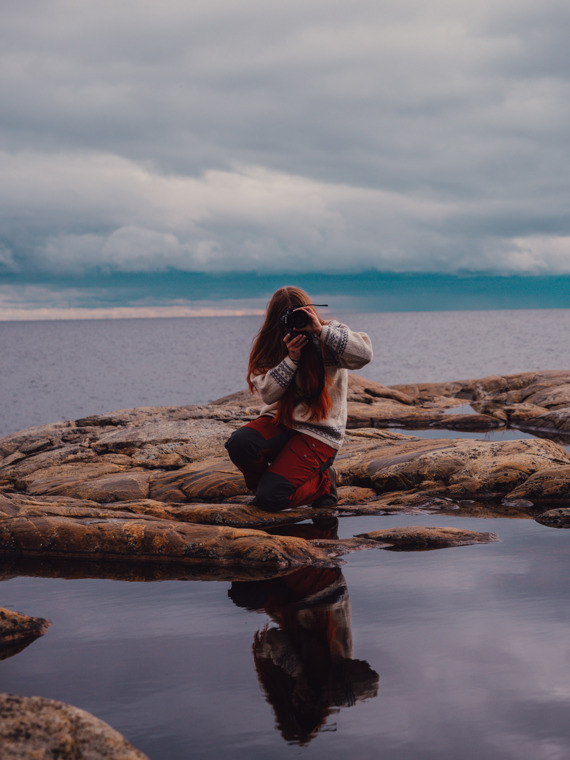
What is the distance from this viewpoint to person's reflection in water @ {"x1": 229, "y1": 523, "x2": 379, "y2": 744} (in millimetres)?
3535

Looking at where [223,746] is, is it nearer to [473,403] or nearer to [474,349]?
[473,403]

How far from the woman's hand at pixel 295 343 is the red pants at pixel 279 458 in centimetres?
97

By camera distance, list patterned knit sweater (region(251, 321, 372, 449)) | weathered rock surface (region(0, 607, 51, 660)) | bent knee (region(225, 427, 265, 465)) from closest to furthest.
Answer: weathered rock surface (region(0, 607, 51, 660)) → patterned knit sweater (region(251, 321, 372, 449)) → bent knee (region(225, 427, 265, 465))

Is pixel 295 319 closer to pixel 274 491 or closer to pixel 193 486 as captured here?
pixel 274 491

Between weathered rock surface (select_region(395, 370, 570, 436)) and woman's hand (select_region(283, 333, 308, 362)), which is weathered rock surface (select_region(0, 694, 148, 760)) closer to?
woman's hand (select_region(283, 333, 308, 362))

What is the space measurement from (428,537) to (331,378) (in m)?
1.88

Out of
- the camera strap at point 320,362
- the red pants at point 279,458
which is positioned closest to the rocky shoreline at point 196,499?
the red pants at point 279,458

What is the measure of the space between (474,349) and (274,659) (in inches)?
3869

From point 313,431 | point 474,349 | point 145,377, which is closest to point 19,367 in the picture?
point 145,377

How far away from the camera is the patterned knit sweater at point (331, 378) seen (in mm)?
6906

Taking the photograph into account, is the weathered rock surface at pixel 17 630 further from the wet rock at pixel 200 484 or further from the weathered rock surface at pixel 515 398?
the weathered rock surface at pixel 515 398

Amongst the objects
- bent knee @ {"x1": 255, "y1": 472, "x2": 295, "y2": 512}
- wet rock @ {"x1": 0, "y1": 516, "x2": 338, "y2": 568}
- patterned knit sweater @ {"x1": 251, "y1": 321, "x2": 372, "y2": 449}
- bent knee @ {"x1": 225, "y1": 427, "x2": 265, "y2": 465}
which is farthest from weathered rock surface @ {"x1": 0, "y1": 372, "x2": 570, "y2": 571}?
patterned knit sweater @ {"x1": 251, "y1": 321, "x2": 372, "y2": 449}

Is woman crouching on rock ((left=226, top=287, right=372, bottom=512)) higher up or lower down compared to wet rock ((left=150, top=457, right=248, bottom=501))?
higher up

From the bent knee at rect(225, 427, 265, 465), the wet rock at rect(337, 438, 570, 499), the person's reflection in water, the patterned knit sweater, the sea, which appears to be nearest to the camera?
the sea
